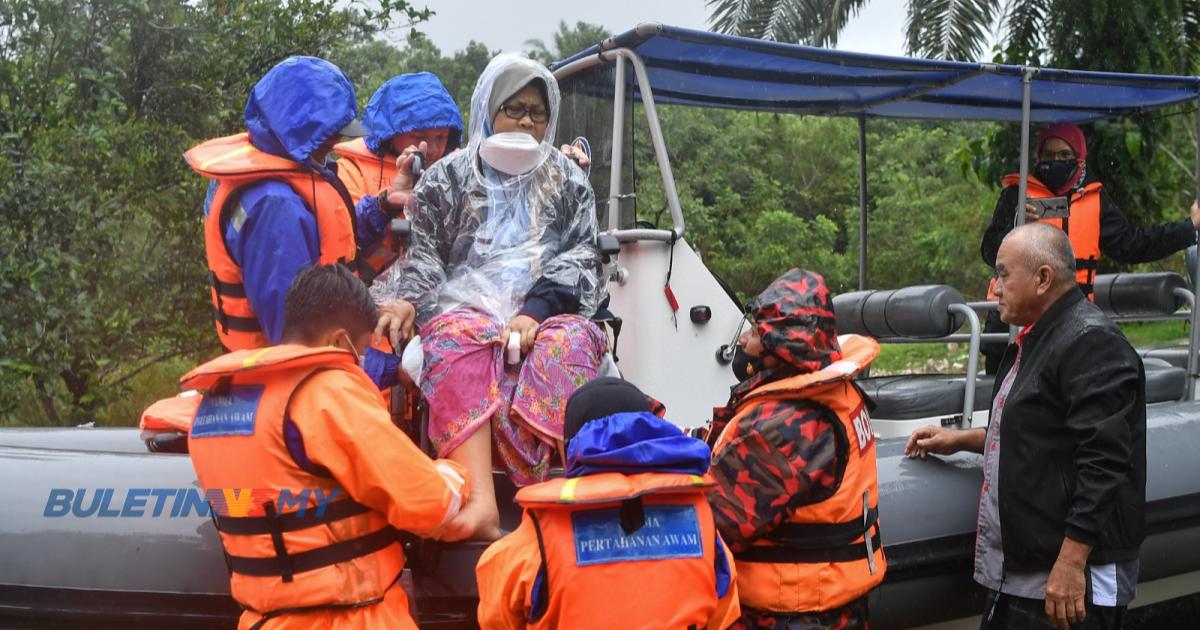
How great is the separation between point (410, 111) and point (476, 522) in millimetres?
1684

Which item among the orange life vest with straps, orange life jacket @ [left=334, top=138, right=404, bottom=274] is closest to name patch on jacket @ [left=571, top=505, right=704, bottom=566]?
the orange life vest with straps

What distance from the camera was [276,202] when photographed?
2961 mm

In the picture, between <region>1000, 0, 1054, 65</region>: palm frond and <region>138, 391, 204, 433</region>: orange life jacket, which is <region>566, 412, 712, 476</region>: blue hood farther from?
<region>1000, 0, 1054, 65</region>: palm frond

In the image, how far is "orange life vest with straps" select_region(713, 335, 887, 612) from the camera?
261 cm

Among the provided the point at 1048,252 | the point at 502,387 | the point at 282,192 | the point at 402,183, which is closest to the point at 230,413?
the point at 502,387

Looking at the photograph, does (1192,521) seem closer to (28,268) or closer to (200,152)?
(200,152)

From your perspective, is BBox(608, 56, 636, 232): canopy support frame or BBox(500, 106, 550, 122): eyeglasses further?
BBox(608, 56, 636, 232): canopy support frame

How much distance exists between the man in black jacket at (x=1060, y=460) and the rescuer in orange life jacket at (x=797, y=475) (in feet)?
1.45

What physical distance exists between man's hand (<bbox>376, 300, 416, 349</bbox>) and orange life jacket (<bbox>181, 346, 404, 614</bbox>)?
659mm

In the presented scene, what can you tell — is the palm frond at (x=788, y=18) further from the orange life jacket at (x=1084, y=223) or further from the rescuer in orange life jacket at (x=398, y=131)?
the rescuer in orange life jacket at (x=398, y=131)

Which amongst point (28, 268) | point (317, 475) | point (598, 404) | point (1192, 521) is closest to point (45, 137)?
point (28, 268)

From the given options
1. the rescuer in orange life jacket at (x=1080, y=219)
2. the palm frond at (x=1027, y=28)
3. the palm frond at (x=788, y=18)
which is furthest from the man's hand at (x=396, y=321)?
the palm frond at (x=788, y=18)

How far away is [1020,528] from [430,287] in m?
1.69

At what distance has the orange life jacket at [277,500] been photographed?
224cm
